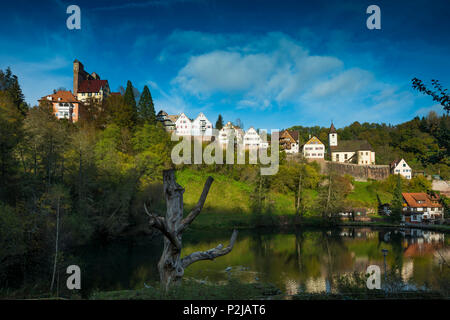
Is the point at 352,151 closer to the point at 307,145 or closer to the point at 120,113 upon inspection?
the point at 307,145

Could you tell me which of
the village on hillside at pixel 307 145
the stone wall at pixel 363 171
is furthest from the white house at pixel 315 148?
the stone wall at pixel 363 171

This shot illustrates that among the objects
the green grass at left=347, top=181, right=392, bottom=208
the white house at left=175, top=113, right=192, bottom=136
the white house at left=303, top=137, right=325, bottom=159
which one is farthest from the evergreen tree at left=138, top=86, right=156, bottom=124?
the green grass at left=347, top=181, right=392, bottom=208

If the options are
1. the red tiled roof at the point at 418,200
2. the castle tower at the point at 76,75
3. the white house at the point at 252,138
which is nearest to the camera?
the red tiled roof at the point at 418,200

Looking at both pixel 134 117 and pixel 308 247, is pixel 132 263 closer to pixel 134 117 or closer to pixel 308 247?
pixel 308 247

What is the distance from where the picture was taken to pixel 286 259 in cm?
2114

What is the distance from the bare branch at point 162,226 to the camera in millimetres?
4512

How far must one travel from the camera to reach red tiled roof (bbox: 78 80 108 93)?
58.2 meters

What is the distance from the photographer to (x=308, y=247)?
82.7 ft

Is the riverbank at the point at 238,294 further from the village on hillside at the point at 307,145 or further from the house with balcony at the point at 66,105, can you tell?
the house with balcony at the point at 66,105

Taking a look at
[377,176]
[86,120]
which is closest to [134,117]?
[86,120]

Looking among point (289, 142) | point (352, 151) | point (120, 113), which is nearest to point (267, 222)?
point (120, 113)

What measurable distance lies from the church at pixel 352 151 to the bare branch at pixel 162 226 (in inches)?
2675

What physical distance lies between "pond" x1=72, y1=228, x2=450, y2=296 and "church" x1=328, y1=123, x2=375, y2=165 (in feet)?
116

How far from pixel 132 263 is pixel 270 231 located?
65.5 feet
